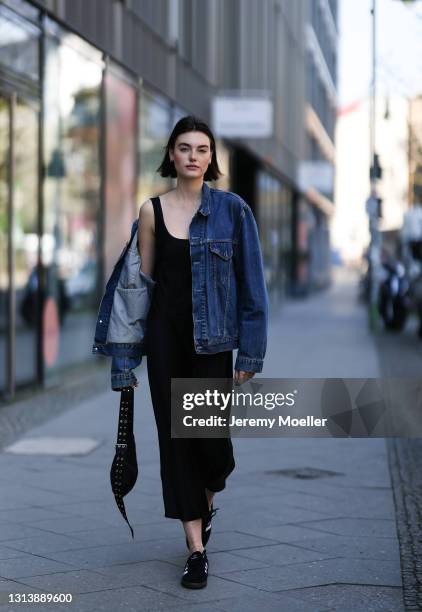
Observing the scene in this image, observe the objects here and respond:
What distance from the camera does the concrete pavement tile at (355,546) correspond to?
5.27m

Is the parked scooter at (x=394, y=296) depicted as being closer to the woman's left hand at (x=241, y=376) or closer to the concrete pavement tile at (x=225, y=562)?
the concrete pavement tile at (x=225, y=562)

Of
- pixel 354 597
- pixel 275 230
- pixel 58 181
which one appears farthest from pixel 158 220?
pixel 275 230

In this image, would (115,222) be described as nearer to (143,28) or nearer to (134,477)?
(143,28)

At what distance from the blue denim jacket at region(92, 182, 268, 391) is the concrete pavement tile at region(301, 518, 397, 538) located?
132 centimetres

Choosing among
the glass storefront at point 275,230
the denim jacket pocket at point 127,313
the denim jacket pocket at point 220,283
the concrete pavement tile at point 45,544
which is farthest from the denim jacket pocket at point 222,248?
the glass storefront at point 275,230

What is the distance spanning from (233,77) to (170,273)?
68.1 ft

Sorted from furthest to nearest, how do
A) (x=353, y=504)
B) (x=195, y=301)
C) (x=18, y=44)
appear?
(x=18, y=44) → (x=353, y=504) → (x=195, y=301)

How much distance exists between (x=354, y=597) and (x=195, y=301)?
50.0 inches

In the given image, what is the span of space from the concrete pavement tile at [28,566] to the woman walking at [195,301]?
541 mm

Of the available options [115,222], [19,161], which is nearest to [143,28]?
[115,222]

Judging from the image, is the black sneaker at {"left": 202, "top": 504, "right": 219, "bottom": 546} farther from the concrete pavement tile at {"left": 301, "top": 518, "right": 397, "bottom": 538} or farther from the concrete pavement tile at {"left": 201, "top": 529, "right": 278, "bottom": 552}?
the concrete pavement tile at {"left": 301, "top": 518, "right": 397, "bottom": 538}

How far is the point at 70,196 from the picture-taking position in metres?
13.2

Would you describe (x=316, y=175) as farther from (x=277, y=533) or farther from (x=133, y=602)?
(x=133, y=602)

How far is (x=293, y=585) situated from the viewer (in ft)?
15.6
